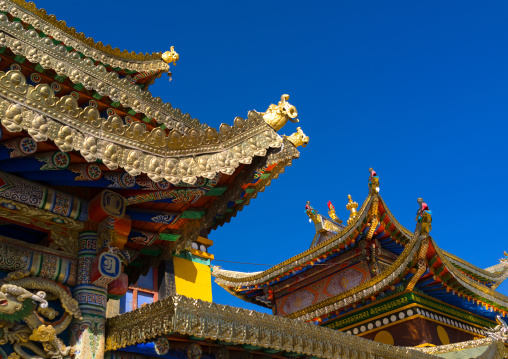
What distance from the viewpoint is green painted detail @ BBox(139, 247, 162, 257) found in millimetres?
6262

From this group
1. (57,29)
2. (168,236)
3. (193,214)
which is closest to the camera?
(193,214)

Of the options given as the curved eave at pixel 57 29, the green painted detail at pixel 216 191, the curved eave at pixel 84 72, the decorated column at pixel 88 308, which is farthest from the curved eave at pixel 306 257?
the decorated column at pixel 88 308

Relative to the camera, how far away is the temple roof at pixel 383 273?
12078 mm

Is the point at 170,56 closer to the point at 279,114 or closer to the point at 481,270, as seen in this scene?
the point at 279,114

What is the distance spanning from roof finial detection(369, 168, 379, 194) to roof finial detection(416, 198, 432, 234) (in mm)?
1944

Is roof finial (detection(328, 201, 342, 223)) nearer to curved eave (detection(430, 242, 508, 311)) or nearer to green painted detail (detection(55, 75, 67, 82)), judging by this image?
curved eave (detection(430, 242, 508, 311))

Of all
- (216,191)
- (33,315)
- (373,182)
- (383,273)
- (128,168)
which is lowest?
(33,315)

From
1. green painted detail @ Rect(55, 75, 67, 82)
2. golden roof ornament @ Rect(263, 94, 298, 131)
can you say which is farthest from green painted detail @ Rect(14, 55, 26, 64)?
A: golden roof ornament @ Rect(263, 94, 298, 131)

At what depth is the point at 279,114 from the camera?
540cm

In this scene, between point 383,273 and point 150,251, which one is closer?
point 150,251

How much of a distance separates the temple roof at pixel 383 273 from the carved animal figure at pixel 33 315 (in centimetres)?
895

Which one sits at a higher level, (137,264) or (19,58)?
(19,58)

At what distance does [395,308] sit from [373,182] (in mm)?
3593

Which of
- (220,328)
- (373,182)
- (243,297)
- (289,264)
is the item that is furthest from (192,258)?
(243,297)
